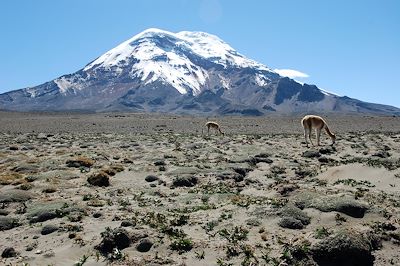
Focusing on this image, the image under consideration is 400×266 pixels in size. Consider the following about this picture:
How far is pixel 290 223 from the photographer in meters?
15.1

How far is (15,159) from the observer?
31.2 meters

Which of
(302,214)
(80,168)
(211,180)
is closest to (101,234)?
(302,214)

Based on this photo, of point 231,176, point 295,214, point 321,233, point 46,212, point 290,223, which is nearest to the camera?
point 321,233

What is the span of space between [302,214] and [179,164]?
515 inches

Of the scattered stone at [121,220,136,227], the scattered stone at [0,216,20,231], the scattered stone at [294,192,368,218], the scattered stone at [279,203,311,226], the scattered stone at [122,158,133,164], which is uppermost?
the scattered stone at [294,192,368,218]

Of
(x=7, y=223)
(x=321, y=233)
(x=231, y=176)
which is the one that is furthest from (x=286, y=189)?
(x=7, y=223)

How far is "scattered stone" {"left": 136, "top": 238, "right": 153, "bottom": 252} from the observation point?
45.3ft

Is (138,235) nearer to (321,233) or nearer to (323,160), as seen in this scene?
(321,233)

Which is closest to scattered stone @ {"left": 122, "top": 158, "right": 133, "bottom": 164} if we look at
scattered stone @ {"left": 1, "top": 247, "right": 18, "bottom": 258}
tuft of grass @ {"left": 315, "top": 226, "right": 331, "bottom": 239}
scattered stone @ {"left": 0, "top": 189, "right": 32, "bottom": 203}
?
scattered stone @ {"left": 0, "top": 189, "right": 32, "bottom": 203}

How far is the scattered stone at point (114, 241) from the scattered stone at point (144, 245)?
41 cm

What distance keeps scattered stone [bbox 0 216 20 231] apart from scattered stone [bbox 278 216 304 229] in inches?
348

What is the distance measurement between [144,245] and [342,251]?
543cm

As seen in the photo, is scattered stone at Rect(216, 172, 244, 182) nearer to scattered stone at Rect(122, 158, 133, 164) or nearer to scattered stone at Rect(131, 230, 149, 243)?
scattered stone at Rect(122, 158, 133, 164)

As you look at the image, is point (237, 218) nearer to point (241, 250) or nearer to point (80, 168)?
point (241, 250)
